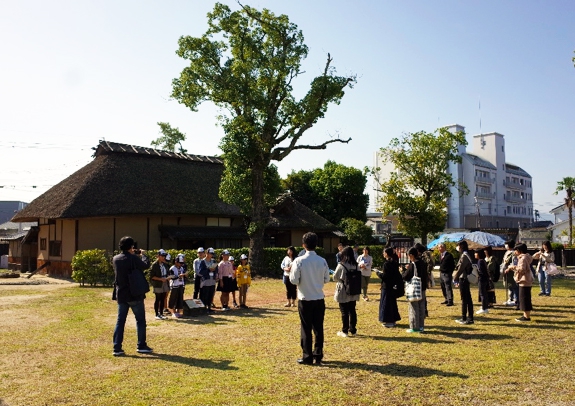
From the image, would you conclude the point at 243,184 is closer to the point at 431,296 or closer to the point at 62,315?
the point at 431,296

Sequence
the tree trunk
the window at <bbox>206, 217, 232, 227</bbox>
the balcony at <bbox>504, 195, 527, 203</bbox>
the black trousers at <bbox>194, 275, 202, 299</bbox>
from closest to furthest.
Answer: the black trousers at <bbox>194, 275, 202, 299</bbox> < the tree trunk < the window at <bbox>206, 217, 232, 227</bbox> < the balcony at <bbox>504, 195, 527, 203</bbox>

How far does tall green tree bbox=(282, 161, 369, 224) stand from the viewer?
154 ft

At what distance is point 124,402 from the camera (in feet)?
18.7

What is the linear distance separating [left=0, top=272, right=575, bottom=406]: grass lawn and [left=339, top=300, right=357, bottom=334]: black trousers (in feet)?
1.01

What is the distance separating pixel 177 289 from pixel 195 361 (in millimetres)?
4863

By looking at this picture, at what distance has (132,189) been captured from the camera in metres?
26.5

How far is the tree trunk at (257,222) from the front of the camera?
25.1 meters

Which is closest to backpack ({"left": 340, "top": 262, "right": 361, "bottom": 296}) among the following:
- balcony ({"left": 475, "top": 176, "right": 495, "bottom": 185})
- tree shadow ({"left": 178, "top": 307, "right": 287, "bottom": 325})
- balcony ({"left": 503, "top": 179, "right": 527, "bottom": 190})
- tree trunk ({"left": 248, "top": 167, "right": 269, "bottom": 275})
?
tree shadow ({"left": 178, "top": 307, "right": 287, "bottom": 325})

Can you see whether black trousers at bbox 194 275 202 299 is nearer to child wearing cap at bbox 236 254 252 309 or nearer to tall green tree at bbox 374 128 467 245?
child wearing cap at bbox 236 254 252 309

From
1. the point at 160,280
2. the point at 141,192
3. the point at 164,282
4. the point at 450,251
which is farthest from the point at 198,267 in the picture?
the point at 450,251

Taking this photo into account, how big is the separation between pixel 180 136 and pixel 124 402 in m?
41.6

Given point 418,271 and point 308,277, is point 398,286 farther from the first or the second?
point 308,277

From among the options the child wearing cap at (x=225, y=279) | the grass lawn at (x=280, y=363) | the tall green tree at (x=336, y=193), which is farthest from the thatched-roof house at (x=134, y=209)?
the tall green tree at (x=336, y=193)

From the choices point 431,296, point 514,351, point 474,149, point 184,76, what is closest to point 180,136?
point 184,76
